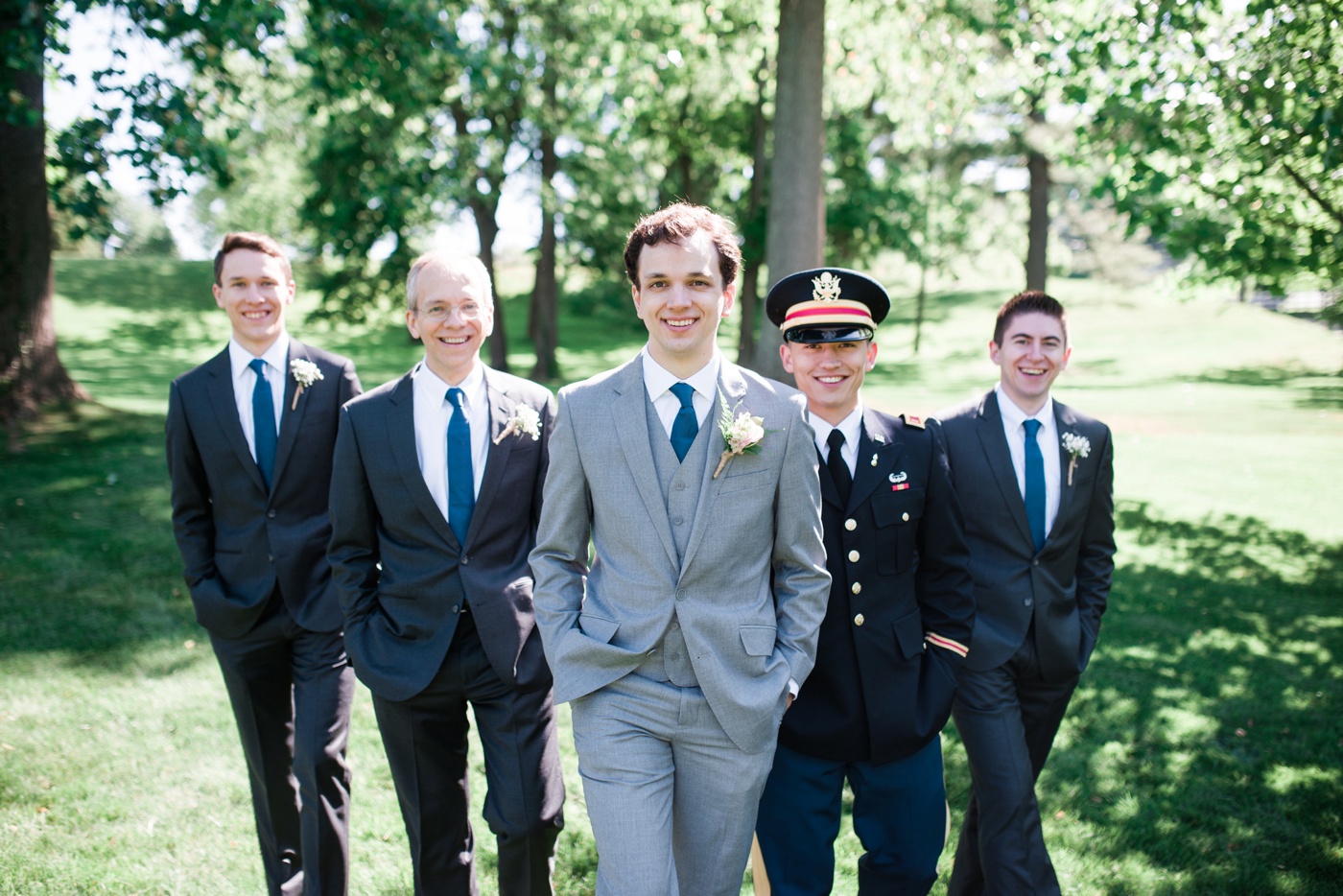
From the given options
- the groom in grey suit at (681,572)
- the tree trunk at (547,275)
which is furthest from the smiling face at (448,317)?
the tree trunk at (547,275)

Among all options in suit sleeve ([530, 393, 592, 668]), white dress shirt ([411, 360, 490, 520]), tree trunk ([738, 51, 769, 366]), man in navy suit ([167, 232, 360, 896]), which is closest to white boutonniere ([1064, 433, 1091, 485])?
suit sleeve ([530, 393, 592, 668])

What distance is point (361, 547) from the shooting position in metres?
3.74

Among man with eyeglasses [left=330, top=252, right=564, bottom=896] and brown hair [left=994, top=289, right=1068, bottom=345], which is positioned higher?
brown hair [left=994, top=289, right=1068, bottom=345]

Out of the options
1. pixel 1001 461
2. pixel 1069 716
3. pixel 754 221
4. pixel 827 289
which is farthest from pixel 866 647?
pixel 754 221

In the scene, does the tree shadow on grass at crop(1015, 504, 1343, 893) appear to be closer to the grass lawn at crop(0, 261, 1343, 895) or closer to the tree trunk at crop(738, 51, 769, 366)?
the grass lawn at crop(0, 261, 1343, 895)

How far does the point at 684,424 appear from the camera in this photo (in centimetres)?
315

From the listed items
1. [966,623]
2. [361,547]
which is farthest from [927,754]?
[361,547]

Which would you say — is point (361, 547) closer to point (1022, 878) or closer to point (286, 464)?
point (286, 464)

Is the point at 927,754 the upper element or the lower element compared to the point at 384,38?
lower

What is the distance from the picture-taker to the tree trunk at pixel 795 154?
32.0 feet

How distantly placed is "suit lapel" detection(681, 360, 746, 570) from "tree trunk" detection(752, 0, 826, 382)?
6.56m

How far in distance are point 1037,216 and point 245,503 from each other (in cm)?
2519

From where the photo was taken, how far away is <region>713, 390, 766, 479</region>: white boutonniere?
118 inches

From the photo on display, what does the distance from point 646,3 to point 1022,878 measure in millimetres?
15473
